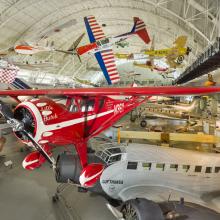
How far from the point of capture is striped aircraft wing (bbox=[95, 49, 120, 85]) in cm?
1038

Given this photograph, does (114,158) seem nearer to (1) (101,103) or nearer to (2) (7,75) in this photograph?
(1) (101,103)

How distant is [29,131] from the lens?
15.7ft

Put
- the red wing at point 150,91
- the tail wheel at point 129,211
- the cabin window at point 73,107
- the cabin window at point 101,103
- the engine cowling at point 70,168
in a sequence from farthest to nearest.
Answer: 1. the engine cowling at point 70,168
2. the cabin window at point 101,103
3. the cabin window at point 73,107
4. the red wing at point 150,91
5. the tail wheel at point 129,211

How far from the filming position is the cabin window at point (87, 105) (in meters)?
5.50

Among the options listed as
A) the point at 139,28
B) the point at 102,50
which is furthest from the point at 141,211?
the point at 139,28

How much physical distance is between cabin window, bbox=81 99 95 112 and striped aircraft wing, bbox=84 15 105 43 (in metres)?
6.24

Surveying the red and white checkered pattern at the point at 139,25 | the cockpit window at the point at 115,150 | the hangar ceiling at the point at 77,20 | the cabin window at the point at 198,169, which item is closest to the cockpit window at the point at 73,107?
the cockpit window at the point at 115,150

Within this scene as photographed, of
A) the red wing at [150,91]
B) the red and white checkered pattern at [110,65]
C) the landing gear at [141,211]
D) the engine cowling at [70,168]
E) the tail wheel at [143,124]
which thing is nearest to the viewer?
the landing gear at [141,211]

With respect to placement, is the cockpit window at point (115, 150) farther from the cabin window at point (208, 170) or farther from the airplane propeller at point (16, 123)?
the cabin window at point (208, 170)

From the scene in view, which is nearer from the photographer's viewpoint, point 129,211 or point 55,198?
point 129,211

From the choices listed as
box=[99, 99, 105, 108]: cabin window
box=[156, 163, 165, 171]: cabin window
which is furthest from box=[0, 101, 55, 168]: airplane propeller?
box=[156, 163, 165, 171]: cabin window

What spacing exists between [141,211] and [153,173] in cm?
185

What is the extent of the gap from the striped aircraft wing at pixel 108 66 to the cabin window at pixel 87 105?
5046 mm

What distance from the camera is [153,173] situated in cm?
606
